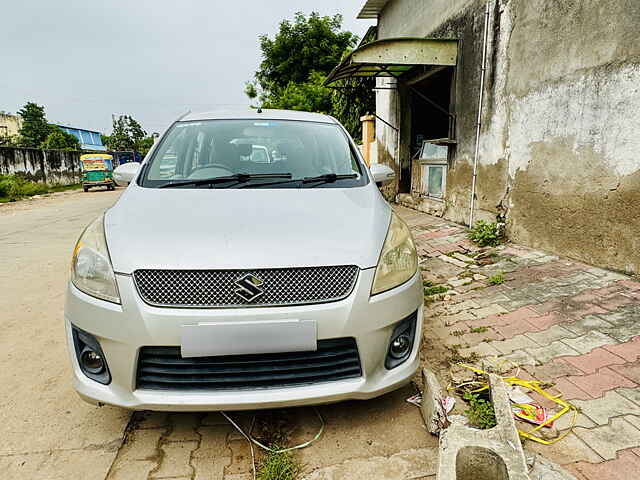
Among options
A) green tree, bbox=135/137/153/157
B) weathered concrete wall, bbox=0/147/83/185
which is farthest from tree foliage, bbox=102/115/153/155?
weathered concrete wall, bbox=0/147/83/185

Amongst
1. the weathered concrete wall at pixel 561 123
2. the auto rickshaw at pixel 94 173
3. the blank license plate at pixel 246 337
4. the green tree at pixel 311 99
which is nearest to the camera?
the blank license plate at pixel 246 337

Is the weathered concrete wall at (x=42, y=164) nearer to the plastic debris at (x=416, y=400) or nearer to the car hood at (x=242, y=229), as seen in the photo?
the car hood at (x=242, y=229)

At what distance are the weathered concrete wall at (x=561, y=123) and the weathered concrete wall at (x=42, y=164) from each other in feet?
62.6

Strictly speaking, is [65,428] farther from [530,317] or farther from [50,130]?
[50,130]

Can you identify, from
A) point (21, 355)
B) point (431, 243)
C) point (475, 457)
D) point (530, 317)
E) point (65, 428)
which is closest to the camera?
point (475, 457)

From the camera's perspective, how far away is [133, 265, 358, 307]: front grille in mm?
1696

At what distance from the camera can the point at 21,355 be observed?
282cm

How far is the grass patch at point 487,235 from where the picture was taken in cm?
489

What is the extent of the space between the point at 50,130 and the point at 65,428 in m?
42.8

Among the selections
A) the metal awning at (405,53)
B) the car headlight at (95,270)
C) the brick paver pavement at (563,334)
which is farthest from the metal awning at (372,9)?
the car headlight at (95,270)

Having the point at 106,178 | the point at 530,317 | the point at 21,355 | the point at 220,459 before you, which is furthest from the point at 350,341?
the point at 106,178

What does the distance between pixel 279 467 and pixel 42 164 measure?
23.2 m

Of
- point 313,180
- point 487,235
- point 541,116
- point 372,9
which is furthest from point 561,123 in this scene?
point 372,9

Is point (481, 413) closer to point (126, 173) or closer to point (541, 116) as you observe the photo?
point (126, 173)
